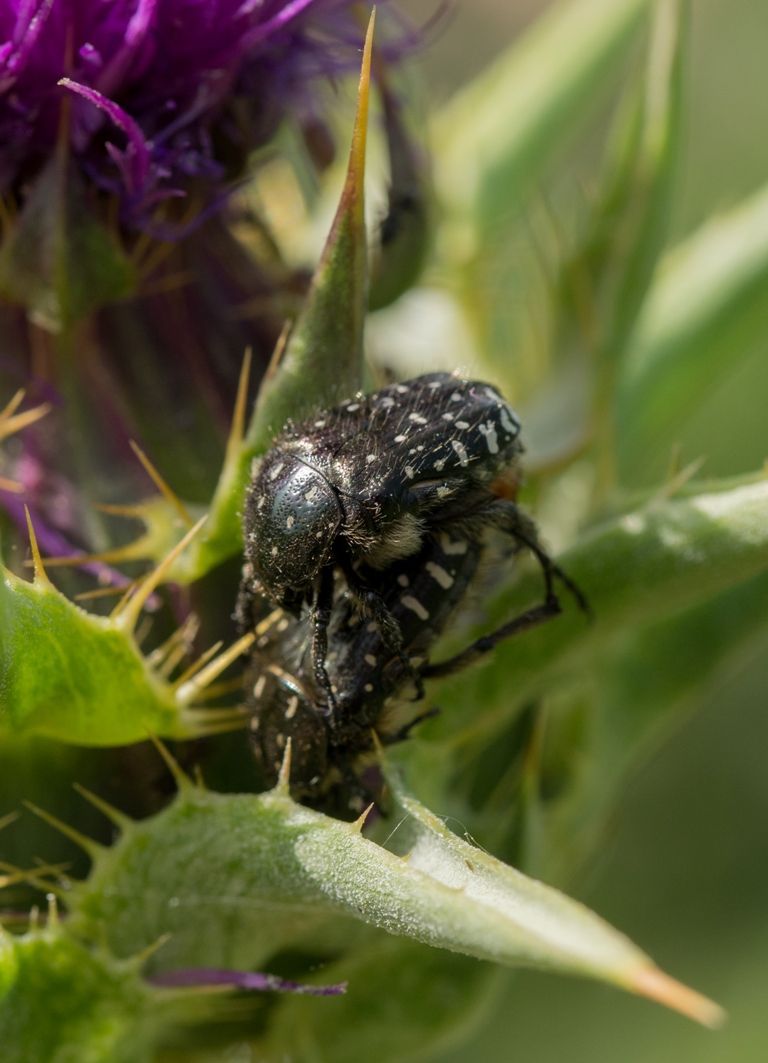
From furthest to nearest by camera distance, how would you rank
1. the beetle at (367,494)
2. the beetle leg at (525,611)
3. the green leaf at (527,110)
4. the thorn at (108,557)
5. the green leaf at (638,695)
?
the green leaf at (527,110)
the green leaf at (638,695)
the thorn at (108,557)
the beetle leg at (525,611)
the beetle at (367,494)

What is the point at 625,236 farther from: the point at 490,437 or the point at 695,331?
the point at 490,437

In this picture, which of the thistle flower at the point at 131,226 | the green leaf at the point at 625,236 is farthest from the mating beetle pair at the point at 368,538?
the green leaf at the point at 625,236

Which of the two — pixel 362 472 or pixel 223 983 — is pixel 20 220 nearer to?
pixel 362 472

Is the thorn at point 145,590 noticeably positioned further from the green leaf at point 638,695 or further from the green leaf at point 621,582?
the green leaf at point 638,695

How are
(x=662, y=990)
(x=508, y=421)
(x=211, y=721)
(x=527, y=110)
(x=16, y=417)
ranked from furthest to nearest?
(x=527, y=110), (x=16, y=417), (x=211, y=721), (x=508, y=421), (x=662, y=990)

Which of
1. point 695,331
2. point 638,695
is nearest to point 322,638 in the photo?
point 638,695

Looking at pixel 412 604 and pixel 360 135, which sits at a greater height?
pixel 360 135
